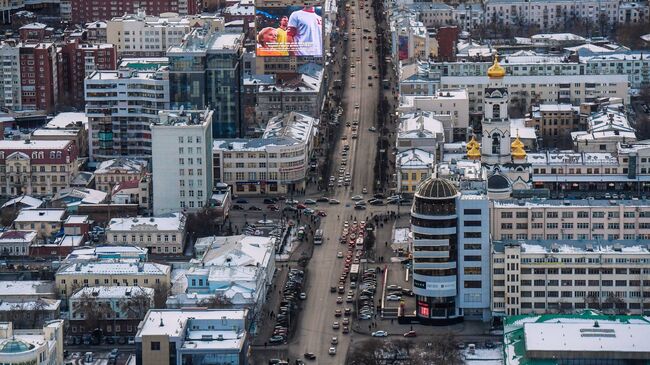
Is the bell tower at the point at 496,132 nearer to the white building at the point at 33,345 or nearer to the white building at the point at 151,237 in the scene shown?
the white building at the point at 151,237

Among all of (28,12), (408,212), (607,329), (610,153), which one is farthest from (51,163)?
(28,12)

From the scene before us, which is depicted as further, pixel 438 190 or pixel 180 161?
pixel 180 161

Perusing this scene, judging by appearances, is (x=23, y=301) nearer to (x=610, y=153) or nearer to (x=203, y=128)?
(x=203, y=128)

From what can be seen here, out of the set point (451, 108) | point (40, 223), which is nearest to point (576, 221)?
point (40, 223)

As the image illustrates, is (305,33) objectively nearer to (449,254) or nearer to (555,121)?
(555,121)

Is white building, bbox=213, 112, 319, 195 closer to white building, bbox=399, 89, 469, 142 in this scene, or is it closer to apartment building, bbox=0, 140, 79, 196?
apartment building, bbox=0, 140, 79, 196

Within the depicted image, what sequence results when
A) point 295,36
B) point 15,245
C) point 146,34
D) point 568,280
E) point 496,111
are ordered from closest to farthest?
point 568,280, point 15,245, point 496,111, point 295,36, point 146,34

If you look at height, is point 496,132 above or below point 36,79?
above

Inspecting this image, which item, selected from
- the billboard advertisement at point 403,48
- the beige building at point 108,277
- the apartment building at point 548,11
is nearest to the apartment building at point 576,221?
the beige building at point 108,277
